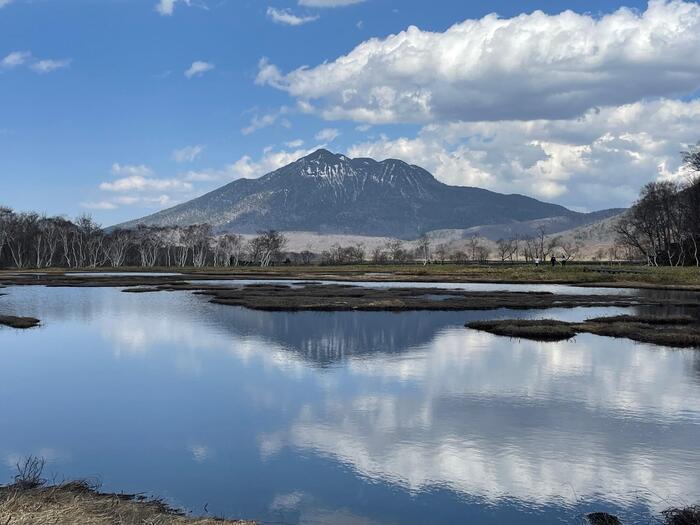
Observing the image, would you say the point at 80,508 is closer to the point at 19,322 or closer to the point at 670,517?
the point at 670,517

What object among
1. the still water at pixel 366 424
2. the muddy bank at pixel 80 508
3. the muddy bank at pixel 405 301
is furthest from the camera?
the muddy bank at pixel 405 301

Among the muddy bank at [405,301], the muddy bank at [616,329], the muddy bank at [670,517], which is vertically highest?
the muddy bank at [405,301]

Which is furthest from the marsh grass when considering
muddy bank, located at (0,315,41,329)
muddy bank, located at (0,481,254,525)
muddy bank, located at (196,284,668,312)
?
muddy bank, located at (196,284,668,312)

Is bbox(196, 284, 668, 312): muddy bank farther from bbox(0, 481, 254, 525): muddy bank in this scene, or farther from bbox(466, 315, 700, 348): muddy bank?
Result: bbox(0, 481, 254, 525): muddy bank

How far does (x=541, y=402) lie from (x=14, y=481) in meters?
17.1

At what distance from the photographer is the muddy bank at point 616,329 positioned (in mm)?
37438

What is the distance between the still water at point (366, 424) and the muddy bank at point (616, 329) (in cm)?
231

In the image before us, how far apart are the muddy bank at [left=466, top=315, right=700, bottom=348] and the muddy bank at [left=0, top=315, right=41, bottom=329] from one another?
3214 centimetres

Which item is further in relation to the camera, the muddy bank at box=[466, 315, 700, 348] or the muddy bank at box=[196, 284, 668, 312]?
the muddy bank at box=[196, 284, 668, 312]

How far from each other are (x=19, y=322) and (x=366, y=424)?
3566cm

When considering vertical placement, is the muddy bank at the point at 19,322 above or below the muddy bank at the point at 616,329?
above

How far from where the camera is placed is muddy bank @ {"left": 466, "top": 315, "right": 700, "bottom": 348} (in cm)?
3744

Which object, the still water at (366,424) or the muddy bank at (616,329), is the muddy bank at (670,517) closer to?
the still water at (366,424)

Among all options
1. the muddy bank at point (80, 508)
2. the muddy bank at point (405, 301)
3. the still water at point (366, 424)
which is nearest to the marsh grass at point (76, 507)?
the muddy bank at point (80, 508)
